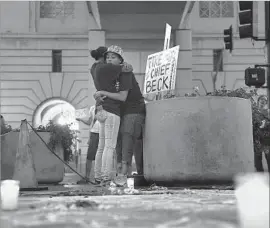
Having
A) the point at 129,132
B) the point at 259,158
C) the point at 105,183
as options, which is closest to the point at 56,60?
the point at 259,158

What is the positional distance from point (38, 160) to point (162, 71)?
2.68 m

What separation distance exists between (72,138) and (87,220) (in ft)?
22.5

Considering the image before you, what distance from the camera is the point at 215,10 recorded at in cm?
2489

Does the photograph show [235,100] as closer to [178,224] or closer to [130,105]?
[130,105]

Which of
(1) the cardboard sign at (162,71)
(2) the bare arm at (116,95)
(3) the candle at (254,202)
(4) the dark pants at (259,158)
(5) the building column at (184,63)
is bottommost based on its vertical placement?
(3) the candle at (254,202)

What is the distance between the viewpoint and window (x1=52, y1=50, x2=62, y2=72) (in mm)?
24469

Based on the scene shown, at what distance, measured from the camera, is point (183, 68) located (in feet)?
59.9

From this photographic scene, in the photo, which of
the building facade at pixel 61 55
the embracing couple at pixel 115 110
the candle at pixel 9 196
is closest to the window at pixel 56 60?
the building facade at pixel 61 55

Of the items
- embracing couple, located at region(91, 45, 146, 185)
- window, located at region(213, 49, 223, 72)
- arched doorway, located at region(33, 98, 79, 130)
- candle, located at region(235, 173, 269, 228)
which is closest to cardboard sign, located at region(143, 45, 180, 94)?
embracing couple, located at region(91, 45, 146, 185)

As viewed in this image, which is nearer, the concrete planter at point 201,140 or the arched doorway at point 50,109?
the concrete planter at point 201,140

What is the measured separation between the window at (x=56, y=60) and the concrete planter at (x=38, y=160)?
15337 millimetres

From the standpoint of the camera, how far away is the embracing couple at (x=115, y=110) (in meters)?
6.64

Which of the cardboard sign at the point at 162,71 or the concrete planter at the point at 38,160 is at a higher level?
the cardboard sign at the point at 162,71

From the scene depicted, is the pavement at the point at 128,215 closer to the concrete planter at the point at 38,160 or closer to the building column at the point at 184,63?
the concrete planter at the point at 38,160
